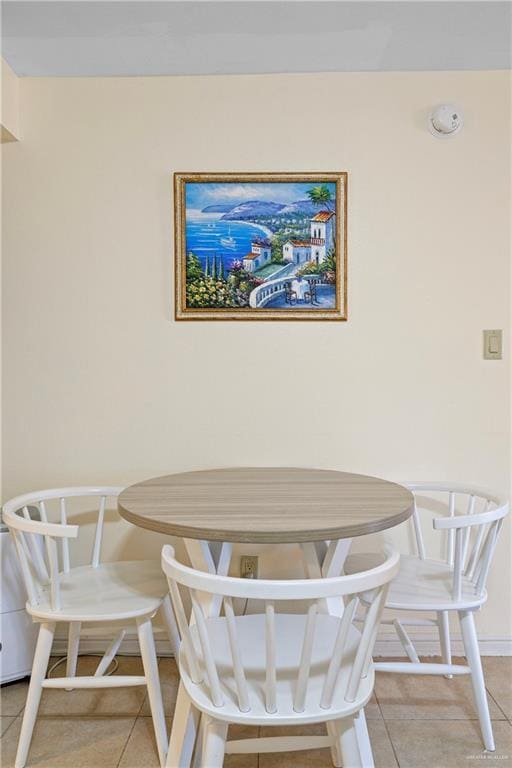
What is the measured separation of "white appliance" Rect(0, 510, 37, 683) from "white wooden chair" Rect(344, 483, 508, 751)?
1.16 meters

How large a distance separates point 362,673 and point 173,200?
1760 millimetres

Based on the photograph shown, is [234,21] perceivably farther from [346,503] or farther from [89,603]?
[89,603]

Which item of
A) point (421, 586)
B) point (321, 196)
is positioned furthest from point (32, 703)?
point (321, 196)

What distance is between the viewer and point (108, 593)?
169cm

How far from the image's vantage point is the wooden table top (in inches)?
51.7

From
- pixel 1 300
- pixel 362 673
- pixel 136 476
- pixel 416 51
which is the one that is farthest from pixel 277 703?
pixel 416 51

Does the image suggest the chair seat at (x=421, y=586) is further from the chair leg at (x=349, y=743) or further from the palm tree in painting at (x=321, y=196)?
the palm tree in painting at (x=321, y=196)

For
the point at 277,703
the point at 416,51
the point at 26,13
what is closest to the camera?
the point at 277,703

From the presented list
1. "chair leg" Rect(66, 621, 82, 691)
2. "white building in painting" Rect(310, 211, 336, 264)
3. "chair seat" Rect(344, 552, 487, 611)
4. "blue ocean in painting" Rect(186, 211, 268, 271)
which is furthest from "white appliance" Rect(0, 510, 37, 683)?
"white building in painting" Rect(310, 211, 336, 264)

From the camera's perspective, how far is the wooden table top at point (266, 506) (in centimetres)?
131

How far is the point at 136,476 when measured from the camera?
2.23 m

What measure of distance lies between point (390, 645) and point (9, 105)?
8.39 ft

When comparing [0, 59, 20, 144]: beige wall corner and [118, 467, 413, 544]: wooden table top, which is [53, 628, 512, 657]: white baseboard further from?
[0, 59, 20, 144]: beige wall corner

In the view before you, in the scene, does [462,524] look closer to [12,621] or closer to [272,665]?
[272,665]
